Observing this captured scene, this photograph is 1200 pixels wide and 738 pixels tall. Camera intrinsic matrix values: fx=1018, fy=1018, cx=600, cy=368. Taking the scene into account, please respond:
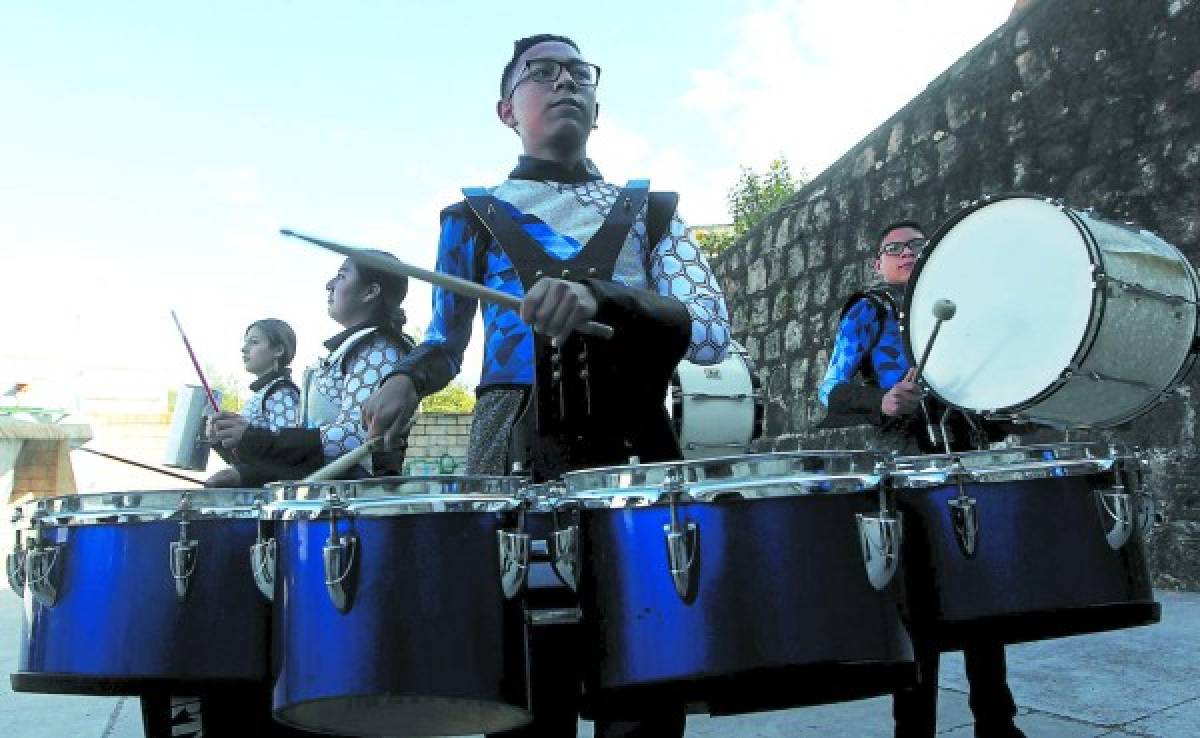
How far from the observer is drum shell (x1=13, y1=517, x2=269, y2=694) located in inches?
72.2

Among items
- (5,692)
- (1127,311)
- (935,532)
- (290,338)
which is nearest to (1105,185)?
(1127,311)

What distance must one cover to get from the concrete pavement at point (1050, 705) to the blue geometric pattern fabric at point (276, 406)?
1233 millimetres

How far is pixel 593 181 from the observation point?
82.7 inches

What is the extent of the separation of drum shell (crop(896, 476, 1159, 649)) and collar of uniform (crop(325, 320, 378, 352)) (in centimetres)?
207

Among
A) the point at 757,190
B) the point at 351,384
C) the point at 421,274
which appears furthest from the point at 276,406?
the point at 757,190

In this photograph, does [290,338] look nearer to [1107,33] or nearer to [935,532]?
[935,532]

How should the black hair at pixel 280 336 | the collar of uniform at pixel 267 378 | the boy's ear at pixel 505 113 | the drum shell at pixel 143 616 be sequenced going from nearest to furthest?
the drum shell at pixel 143 616 < the boy's ear at pixel 505 113 < the collar of uniform at pixel 267 378 < the black hair at pixel 280 336

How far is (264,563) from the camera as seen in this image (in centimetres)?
169

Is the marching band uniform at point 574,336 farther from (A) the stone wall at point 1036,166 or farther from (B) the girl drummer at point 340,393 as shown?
(A) the stone wall at point 1036,166

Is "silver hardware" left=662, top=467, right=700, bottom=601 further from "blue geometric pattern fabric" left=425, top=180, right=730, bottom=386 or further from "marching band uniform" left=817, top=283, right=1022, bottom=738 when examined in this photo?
"marching band uniform" left=817, top=283, right=1022, bottom=738

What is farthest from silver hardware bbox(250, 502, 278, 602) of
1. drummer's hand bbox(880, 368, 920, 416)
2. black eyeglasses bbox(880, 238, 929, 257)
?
black eyeglasses bbox(880, 238, 929, 257)

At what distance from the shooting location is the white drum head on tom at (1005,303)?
9.14 feet

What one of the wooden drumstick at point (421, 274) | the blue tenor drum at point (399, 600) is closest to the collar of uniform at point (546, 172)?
the wooden drumstick at point (421, 274)

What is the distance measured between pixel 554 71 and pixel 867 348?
193cm
